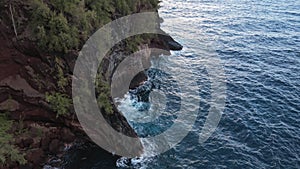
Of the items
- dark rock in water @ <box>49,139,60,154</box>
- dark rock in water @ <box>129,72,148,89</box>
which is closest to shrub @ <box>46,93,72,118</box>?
dark rock in water @ <box>49,139,60,154</box>

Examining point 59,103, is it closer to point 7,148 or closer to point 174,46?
point 7,148

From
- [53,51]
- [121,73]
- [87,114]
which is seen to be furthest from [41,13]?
[121,73]

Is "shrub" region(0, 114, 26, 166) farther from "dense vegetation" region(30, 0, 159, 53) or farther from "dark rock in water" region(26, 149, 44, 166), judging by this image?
"dense vegetation" region(30, 0, 159, 53)

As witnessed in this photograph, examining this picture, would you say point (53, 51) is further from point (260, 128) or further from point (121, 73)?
point (260, 128)

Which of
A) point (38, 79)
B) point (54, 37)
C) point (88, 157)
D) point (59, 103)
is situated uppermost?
point (54, 37)

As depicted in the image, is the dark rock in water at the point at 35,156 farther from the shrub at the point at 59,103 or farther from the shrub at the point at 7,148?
the shrub at the point at 59,103

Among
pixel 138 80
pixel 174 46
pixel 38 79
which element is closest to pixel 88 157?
pixel 38 79
